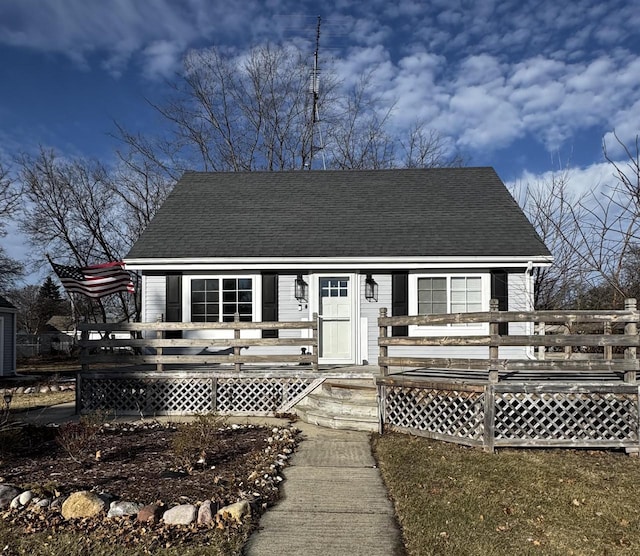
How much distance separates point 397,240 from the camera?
10727 mm

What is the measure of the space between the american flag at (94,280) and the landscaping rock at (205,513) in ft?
26.7

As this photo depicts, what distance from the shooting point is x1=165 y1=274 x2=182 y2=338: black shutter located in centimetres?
1048

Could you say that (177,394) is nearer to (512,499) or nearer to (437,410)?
(437,410)

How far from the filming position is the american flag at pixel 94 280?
10.9 meters

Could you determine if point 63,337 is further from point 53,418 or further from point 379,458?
point 379,458

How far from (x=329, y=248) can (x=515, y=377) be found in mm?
4953

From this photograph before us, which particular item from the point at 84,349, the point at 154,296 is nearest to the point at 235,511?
the point at 84,349

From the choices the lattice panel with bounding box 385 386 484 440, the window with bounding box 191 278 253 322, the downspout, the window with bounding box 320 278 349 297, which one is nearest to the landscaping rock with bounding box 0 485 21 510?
the lattice panel with bounding box 385 386 484 440

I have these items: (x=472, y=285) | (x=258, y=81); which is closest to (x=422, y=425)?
(x=472, y=285)

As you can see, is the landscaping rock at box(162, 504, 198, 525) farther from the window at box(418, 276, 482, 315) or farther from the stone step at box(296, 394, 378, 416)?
the window at box(418, 276, 482, 315)

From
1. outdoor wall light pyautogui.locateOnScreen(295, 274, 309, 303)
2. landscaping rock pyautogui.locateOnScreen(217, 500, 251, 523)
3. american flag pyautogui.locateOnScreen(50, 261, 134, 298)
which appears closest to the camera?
landscaping rock pyautogui.locateOnScreen(217, 500, 251, 523)

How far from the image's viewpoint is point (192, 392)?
8398 millimetres

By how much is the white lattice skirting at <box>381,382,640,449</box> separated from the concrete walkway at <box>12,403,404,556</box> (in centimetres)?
125

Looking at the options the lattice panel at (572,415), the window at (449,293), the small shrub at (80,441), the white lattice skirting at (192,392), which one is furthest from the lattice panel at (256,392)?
the window at (449,293)
